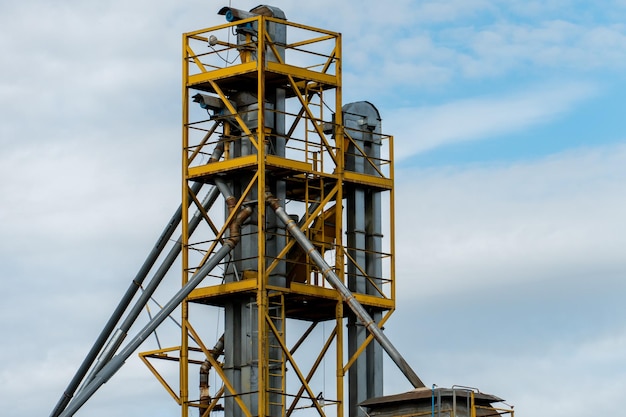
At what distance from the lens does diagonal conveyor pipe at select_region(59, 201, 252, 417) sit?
7469 cm

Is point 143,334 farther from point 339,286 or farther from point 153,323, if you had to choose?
point 339,286

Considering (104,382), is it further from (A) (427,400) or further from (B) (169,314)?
(A) (427,400)

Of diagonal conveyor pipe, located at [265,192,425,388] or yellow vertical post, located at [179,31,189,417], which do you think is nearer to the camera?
diagonal conveyor pipe, located at [265,192,425,388]

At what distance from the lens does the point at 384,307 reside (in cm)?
7781

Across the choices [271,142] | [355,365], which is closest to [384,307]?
[355,365]

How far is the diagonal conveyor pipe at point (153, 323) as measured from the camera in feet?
245

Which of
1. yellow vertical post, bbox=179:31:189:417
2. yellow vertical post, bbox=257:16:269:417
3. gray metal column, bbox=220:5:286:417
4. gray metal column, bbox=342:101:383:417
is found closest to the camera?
yellow vertical post, bbox=257:16:269:417

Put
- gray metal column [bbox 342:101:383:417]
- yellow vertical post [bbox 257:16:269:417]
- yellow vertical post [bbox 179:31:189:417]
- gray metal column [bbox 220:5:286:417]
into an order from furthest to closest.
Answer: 1. gray metal column [bbox 342:101:383:417]
2. yellow vertical post [bbox 179:31:189:417]
3. gray metal column [bbox 220:5:286:417]
4. yellow vertical post [bbox 257:16:269:417]

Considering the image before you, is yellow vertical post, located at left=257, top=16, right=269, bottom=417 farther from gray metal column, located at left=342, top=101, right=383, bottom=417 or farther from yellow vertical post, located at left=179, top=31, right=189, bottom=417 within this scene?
gray metal column, located at left=342, top=101, right=383, bottom=417

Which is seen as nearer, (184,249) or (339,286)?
(339,286)

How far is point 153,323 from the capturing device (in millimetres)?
75562

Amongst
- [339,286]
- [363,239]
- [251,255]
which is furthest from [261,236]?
[363,239]

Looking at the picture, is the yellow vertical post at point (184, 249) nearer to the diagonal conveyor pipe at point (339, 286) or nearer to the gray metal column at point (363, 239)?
the diagonal conveyor pipe at point (339, 286)

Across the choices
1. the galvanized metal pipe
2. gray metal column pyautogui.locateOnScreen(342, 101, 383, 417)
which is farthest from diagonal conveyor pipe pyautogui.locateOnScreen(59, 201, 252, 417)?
gray metal column pyautogui.locateOnScreen(342, 101, 383, 417)
